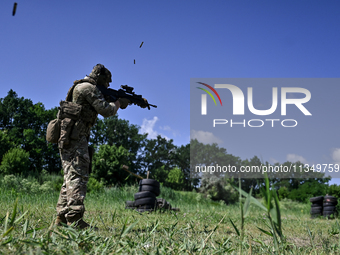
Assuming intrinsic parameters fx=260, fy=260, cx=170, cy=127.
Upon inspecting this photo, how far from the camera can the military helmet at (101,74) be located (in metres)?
3.83

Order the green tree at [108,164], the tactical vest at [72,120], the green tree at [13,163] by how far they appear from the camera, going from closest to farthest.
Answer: the tactical vest at [72,120], the green tree at [13,163], the green tree at [108,164]

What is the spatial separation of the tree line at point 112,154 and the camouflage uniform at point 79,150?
45.0 feet

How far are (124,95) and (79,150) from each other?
1.26 m

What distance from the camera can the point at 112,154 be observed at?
2309 cm

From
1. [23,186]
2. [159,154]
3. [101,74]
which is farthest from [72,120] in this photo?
[159,154]

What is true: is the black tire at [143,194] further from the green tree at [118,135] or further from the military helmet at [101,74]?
the green tree at [118,135]

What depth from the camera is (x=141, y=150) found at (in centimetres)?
3459

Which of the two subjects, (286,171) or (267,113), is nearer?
(267,113)

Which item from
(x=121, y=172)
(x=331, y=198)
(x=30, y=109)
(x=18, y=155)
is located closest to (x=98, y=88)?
(x=331, y=198)

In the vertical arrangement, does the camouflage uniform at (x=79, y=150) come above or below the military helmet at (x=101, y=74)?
below

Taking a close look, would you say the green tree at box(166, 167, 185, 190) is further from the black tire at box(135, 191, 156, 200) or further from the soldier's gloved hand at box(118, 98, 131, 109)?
the soldier's gloved hand at box(118, 98, 131, 109)

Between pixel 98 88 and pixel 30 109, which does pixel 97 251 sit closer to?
pixel 98 88

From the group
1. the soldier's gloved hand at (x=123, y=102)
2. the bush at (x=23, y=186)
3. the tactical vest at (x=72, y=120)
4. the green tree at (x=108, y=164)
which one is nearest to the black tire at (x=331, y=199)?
the soldier's gloved hand at (x=123, y=102)

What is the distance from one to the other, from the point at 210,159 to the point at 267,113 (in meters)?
26.0
